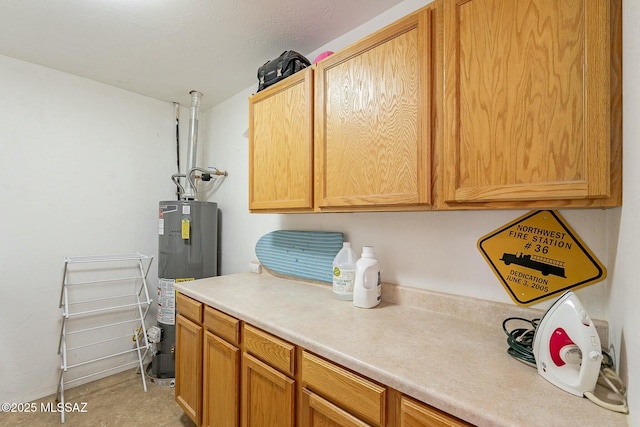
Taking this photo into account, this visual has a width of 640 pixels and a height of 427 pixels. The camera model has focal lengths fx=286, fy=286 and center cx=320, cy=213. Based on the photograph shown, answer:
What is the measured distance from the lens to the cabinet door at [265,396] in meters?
1.09

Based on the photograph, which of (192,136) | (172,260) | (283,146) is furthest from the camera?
(192,136)

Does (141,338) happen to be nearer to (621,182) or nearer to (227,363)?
(227,363)

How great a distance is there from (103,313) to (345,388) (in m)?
2.41

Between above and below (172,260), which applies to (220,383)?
below

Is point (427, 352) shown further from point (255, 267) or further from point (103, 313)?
point (103, 313)

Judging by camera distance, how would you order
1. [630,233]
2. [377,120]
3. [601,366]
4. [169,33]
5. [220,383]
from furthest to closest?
[169,33] → [220,383] → [377,120] → [601,366] → [630,233]

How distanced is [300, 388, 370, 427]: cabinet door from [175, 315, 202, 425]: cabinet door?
0.86 metres

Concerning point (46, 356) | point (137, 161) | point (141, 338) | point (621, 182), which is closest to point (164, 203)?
point (137, 161)

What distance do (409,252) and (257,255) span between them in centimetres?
117

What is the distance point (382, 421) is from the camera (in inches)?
31.9

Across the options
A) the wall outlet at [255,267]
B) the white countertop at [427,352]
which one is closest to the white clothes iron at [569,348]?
the white countertop at [427,352]

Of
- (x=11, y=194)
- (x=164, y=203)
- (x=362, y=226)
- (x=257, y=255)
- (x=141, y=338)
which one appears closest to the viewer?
(x=362, y=226)

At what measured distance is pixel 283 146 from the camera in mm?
1613

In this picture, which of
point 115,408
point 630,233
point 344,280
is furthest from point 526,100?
point 115,408
